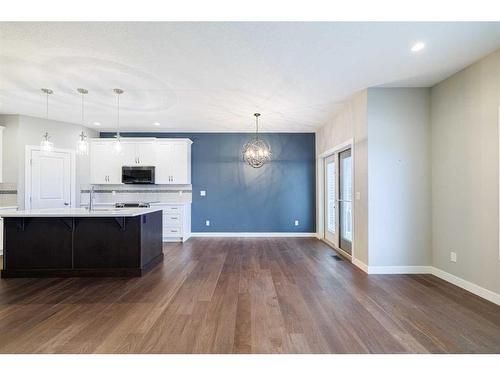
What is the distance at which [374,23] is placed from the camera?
2.24m

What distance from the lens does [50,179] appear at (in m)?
5.32

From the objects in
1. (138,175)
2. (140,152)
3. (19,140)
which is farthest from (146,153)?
(19,140)

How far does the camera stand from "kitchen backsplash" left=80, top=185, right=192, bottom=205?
629 cm

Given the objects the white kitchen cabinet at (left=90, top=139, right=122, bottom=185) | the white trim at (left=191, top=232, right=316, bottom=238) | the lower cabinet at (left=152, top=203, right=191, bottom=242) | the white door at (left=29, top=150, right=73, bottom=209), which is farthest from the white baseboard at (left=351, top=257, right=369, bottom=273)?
the white door at (left=29, top=150, right=73, bottom=209)

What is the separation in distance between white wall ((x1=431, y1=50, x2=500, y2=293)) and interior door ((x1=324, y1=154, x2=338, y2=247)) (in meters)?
1.93

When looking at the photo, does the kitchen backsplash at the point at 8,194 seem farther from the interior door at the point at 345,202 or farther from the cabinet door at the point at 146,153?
the interior door at the point at 345,202

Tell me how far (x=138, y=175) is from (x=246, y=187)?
8.61ft

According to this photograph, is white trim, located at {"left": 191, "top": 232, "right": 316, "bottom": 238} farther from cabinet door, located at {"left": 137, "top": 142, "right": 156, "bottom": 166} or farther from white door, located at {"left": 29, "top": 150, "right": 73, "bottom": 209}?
white door, located at {"left": 29, "top": 150, "right": 73, "bottom": 209}

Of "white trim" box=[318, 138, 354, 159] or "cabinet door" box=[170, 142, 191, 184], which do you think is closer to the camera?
"white trim" box=[318, 138, 354, 159]

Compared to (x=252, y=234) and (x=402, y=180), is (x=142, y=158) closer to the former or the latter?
(x=252, y=234)

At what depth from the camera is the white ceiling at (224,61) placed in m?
2.35
